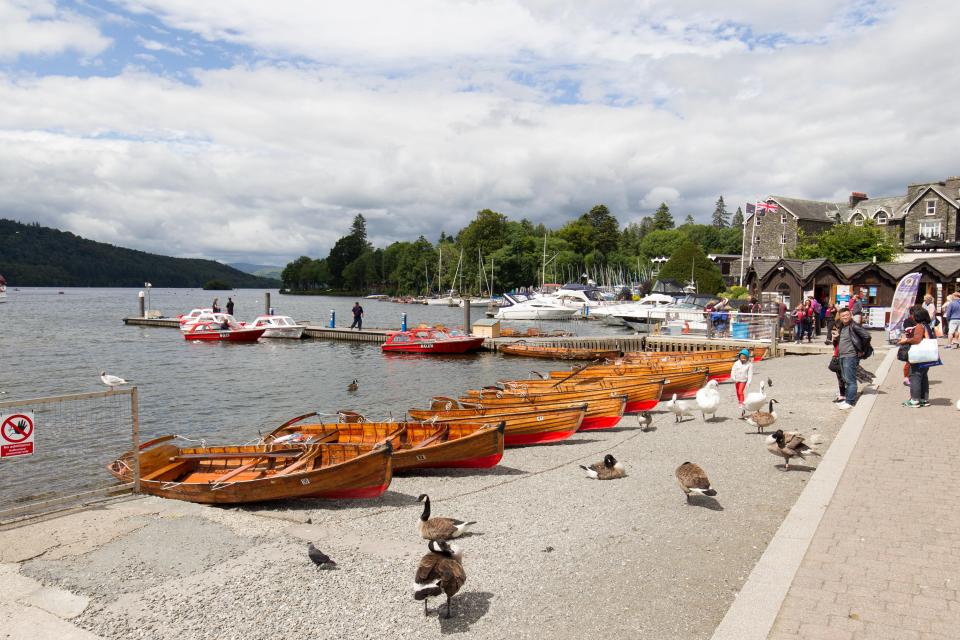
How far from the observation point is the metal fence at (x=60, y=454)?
8.03m

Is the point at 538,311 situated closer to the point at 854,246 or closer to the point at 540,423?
the point at 854,246

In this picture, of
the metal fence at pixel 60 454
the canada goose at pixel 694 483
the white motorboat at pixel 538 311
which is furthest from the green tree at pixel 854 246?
the metal fence at pixel 60 454

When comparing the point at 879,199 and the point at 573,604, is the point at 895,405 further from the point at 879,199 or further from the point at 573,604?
the point at 879,199

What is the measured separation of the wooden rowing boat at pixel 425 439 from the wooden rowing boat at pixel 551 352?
71.9 ft

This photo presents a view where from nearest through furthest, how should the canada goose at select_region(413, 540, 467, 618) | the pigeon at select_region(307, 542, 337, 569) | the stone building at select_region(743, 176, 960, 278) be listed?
the canada goose at select_region(413, 540, 467, 618)
the pigeon at select_region(307, 542, 337, 569)
the stone building at select_region(743, 176, 960, 278)

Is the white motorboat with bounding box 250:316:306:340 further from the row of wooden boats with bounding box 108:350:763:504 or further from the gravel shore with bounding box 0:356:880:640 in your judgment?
the gravel shore with bounding box 0:356:880:640

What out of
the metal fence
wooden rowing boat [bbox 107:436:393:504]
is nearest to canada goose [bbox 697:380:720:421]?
wooden rowing boat [bbox 107:436:393:504]

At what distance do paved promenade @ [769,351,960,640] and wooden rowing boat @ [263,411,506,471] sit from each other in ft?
18.2

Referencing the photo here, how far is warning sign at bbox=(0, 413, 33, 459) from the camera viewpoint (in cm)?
767

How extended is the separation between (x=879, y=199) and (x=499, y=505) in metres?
79.0

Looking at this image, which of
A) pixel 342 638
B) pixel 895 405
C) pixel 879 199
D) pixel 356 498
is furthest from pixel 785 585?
pixel 879 199

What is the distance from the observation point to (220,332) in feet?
154

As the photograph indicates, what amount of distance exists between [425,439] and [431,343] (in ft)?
87.5

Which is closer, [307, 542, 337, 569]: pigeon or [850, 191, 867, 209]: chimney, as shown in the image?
[307, 542, 337, 569]: pigeon
